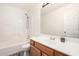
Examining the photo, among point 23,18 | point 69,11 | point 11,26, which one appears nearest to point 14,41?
point 11,26

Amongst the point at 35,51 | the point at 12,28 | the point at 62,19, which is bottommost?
the point at 35,51

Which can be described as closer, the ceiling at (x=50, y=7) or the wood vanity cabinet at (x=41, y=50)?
the wood vanity cabinet at (x=41, y=50)

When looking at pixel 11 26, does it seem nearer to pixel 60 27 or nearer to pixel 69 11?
pixel 60 27

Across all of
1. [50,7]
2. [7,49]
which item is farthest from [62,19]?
[7,49]

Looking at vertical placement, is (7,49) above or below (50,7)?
below

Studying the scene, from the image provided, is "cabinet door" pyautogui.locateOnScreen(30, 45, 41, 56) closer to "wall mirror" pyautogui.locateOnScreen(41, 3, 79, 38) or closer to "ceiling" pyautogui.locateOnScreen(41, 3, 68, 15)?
"wall mirror" pyautogui.locateOnScreen(41, 3, 79, 38)

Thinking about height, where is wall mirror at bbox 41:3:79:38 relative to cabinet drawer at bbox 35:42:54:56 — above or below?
above

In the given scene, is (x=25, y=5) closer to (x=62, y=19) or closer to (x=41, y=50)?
(x=62, y=19)

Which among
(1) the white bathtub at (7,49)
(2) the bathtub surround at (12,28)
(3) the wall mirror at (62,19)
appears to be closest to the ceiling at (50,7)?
(3) the wall mirror at (62,19)

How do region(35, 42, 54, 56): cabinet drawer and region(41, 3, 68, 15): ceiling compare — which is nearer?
region(35, 42, 54, 56): cabinet drawer

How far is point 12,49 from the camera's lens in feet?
4.02

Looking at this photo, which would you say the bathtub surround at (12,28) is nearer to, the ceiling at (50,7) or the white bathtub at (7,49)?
the white bathtub at (7,49)

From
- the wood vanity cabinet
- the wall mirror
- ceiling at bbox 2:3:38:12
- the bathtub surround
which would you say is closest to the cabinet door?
the wood vanity cabinet

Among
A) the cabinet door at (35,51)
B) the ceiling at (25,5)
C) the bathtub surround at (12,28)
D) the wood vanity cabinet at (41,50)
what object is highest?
the ceiling at (25,5)
